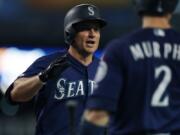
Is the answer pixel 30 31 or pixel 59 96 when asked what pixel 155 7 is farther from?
pixel 30 31

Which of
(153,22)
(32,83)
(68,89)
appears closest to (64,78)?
(68,89)

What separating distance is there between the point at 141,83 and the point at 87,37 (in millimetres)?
1695

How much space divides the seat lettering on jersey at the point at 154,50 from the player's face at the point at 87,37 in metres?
1.59

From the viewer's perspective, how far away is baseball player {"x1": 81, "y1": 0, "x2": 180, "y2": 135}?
11.9ft

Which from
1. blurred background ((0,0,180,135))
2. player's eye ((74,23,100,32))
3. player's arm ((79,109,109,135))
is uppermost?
player's eye ((74,23,100,32))

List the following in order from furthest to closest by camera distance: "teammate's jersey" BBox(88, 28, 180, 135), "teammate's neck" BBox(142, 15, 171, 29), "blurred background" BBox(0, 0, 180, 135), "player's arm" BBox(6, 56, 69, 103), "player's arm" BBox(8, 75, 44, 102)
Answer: "blurred background" BBox(0, 0, 180, 135), "player's arm" BBox(8, 75, 44, 102), "player's arm" BBox(6, 56, 69, 103), "teammate's neck" BBox(142, 15, 171, 29), "teammate's jersey" BBox(88, 28, 180, 135)

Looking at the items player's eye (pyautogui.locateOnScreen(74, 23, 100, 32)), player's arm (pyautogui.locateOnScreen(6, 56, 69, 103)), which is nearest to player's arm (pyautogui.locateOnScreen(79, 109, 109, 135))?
player's arm (pyautogui.locateOnScreen(6, 56, 69, 103))

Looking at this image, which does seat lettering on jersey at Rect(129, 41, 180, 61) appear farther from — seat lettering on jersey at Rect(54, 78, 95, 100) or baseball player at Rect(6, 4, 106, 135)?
seat lettering on jersey at Rect(54, 78, 95, 100)

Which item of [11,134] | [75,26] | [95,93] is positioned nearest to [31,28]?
[11,134]

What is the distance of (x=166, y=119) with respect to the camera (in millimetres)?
3719

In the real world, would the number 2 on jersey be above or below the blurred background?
above

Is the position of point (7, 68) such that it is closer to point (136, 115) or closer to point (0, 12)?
point (0, 12)

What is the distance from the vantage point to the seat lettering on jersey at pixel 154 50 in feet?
11.9

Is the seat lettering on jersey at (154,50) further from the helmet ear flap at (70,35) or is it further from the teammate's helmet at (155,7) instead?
the helmet ear flap at (70,35)
